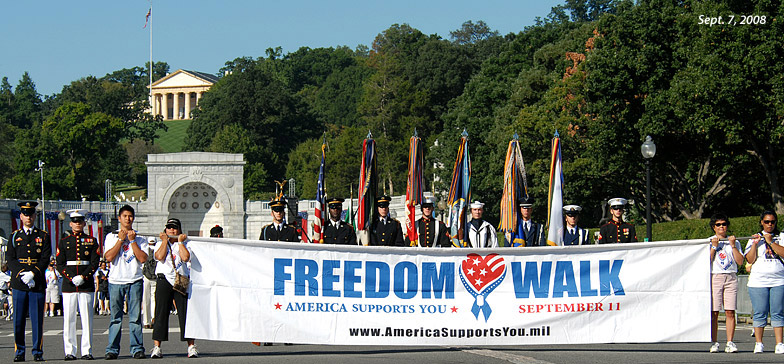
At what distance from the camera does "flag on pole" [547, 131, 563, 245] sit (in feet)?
53.5

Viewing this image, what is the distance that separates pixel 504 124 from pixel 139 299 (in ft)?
142

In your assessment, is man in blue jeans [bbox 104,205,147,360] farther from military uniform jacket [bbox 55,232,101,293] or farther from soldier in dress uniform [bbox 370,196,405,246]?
soldier in dress uniform [bbox 370,196,405,246]

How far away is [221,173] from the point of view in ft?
262

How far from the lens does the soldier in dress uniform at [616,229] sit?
50.6 feet

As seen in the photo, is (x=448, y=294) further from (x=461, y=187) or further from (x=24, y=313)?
(x=461, y=187)

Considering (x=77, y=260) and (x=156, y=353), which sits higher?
(x=77, y=260)

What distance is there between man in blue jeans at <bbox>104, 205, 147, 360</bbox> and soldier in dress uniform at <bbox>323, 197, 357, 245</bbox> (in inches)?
143

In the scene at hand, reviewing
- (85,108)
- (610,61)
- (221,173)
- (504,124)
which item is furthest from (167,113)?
(610,61)

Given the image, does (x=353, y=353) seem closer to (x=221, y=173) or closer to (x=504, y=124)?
(x=504, y=124)

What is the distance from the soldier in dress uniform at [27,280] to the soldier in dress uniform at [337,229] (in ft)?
14.4

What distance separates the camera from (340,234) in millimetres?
15742

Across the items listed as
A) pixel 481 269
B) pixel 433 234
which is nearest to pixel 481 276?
pixel 481 269

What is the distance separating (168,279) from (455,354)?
3574 mm

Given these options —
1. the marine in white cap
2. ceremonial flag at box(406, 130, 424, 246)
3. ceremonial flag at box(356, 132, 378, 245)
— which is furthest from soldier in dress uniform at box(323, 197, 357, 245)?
ceremonial flag at box(406, 130, 424, 246)
